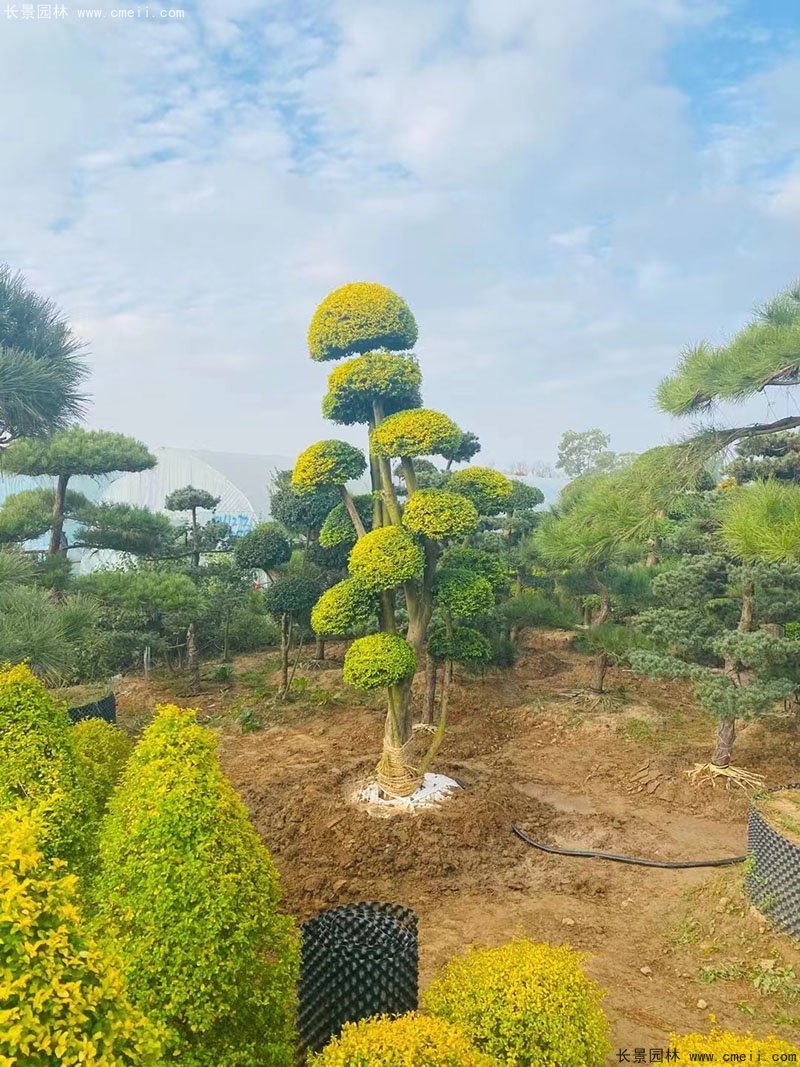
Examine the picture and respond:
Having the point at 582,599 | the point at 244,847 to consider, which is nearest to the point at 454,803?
the point at 244,847

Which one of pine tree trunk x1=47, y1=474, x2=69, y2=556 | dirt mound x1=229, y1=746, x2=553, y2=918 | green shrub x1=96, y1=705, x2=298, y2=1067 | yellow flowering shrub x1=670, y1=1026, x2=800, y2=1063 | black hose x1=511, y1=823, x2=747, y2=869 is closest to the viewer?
yellow flowering shrub x1=670, y1=1026, x2=800, y2=1063

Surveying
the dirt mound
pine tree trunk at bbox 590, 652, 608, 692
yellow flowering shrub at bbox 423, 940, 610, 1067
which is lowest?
the dirt mound

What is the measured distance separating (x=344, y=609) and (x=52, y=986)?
4803mm

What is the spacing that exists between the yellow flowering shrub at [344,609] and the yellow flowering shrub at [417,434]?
133cm

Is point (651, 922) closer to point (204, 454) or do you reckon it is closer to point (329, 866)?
point (329, 866)

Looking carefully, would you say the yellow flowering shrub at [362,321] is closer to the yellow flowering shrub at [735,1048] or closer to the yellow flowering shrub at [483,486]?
the yellow flowering shrub at [483,486]

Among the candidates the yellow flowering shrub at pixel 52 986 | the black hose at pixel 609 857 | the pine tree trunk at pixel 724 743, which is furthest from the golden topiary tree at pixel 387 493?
the yellow flowering shrub at pixel 52 986

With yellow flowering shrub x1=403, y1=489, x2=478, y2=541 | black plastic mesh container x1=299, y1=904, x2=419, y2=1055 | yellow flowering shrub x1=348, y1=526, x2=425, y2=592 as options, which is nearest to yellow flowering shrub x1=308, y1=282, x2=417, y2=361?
yellow flowering shrub x1=403, y1=489, x2=478, y2=541

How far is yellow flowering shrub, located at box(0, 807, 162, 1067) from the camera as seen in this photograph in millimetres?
1425

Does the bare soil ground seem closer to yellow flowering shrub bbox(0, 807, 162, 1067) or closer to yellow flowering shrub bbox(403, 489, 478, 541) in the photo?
yellow flowering shrub bbox(403, 489, 478, 541)

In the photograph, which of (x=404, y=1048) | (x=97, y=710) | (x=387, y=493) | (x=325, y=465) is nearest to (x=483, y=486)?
(x=387, y=493)

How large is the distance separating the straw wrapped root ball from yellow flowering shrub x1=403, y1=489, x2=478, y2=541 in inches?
41.4

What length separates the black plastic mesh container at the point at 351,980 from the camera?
3098mm

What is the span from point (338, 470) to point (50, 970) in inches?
207
